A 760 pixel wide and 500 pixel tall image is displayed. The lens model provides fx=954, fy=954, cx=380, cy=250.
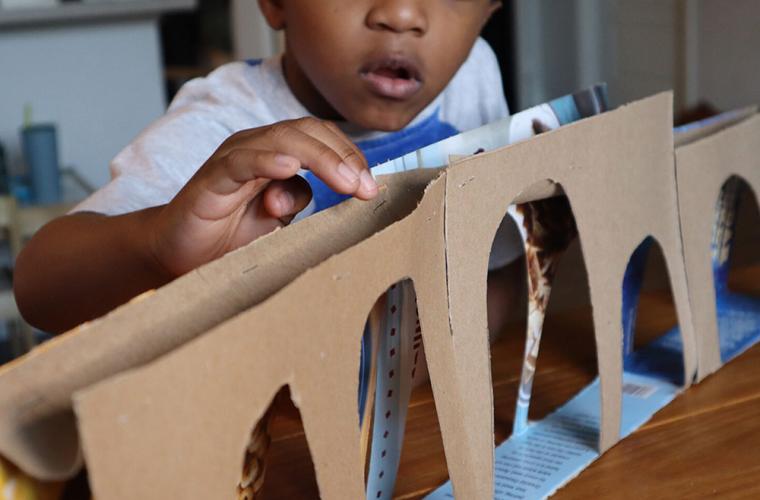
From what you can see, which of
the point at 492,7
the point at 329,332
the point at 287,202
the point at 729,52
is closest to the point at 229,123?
the point at 492,7

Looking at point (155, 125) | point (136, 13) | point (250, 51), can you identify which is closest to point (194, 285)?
point (155, 125)

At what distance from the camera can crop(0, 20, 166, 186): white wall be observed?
287cm

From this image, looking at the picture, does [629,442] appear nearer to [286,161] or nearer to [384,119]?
[286,161]

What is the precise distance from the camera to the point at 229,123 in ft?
3.33

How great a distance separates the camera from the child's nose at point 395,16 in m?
0.82

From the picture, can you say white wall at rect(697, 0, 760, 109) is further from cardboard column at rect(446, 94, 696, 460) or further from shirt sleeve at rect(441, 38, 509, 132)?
cardboard column at rect(446, 94, 696, 460)

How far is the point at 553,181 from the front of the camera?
578mm

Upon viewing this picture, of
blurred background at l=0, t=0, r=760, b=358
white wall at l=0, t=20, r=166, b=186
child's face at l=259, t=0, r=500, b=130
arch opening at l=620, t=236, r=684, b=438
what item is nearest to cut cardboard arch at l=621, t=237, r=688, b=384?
arch opening at l=620, t=236, r=684, b=438

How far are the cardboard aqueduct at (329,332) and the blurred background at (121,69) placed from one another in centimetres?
177

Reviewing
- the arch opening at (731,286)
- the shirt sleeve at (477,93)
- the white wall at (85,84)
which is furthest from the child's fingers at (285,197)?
the white wall at (85,84)

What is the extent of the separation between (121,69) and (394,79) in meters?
2.32

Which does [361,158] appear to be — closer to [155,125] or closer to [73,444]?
[73,444]

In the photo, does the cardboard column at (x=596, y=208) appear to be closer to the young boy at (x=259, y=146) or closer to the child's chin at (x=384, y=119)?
the young boy at (x=259, y=146)

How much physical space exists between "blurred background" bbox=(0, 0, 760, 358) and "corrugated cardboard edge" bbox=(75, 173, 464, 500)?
1.91 m
